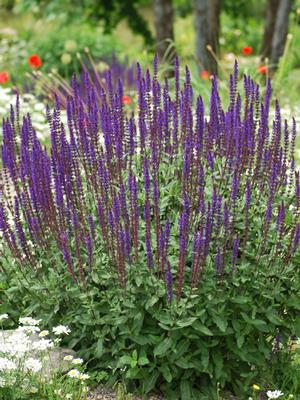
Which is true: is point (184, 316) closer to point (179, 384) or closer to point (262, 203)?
point (179, 384)

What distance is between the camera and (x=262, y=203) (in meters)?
3.93

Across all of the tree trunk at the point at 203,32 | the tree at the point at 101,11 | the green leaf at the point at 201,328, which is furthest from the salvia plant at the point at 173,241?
the tree at the point at 101,11

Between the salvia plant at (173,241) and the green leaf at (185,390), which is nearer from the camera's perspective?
the salvia plant at (173,241)

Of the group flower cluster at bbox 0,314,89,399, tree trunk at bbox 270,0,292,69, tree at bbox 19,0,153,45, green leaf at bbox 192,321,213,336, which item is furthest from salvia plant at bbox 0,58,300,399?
tree at bbox 19,0,153,45

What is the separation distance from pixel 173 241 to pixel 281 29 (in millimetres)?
7958

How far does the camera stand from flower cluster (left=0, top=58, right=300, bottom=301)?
3.53m

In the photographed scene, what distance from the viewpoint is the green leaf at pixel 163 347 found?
11.5 ft

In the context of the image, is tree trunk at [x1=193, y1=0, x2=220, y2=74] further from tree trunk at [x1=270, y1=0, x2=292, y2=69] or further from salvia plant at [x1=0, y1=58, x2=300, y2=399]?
salvia plant at [x1=0, y1=58, x2=300, y2=399]

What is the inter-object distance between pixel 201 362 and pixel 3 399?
3.33 ft

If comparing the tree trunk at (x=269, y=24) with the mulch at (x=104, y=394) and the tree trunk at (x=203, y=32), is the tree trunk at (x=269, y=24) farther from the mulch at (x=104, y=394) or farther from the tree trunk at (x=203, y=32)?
the mulch at (x=104, y=394)

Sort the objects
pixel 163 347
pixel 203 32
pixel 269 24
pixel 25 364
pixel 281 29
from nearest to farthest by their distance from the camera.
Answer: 1. pixel 25 364
2. pixel 163 347
3. pixel 203 32
4. pixel 281 29
5. pixel 269 24

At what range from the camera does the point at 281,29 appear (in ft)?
35.7

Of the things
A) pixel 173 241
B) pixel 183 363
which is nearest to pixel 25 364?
pixel 183 363

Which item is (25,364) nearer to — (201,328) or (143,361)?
(143,361)
